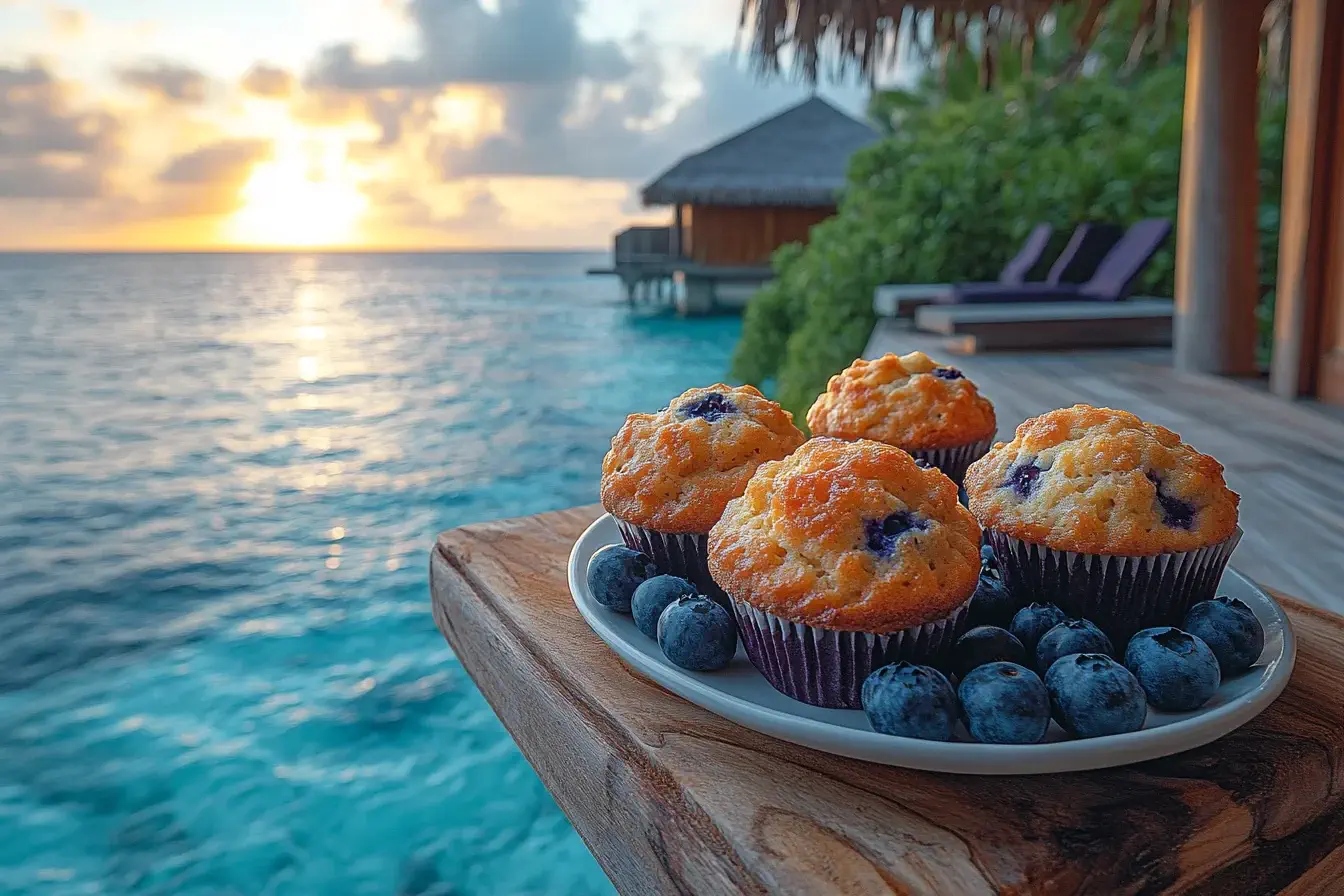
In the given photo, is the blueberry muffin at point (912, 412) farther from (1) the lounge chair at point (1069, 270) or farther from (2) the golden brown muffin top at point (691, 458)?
(1) the lounge chair at point (1069, 270)

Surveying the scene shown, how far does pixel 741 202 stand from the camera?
78.4 feet

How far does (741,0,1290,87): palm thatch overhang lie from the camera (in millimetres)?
4387

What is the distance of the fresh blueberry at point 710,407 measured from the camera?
1274 millimetres

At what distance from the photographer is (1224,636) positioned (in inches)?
35.8

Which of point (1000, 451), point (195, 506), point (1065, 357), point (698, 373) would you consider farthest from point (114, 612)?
point (698, 373)

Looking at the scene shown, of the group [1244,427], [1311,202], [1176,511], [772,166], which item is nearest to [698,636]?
[1176,511]

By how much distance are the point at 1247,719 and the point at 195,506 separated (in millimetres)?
9697

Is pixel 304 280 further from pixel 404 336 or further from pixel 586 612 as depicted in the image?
pixel 586 612

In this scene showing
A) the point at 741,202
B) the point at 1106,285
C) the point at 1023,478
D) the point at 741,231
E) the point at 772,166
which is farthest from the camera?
the point at 741,231

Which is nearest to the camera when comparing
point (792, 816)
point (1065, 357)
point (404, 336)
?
point (792, 816)

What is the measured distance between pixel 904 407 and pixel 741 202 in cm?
2326

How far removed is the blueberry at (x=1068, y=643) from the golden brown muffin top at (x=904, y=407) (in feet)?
1.89

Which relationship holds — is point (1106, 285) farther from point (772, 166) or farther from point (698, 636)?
point (772, 166)

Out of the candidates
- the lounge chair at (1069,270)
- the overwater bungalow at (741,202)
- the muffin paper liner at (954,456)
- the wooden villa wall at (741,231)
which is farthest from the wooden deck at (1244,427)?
the wooden villa wall at (741,231)
